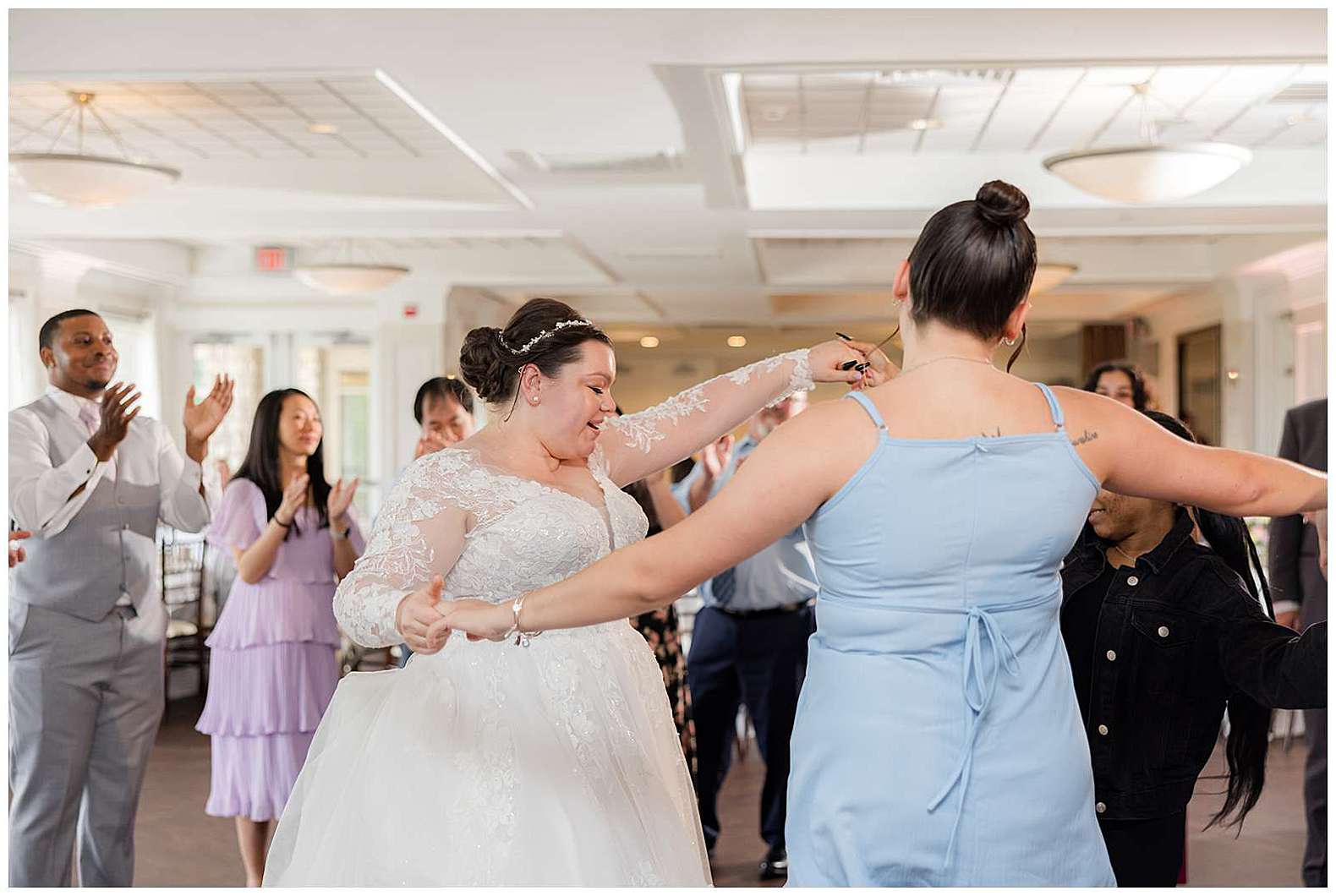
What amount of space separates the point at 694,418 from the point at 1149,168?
11.8 feet

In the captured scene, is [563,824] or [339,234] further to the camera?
[339,234]

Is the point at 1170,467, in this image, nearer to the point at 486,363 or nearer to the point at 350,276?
the point at 486,363

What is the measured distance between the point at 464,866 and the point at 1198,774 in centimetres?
120

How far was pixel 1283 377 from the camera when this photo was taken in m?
9.95

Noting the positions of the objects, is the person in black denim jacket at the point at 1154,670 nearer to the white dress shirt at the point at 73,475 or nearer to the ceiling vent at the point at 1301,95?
the white dress shirt at the point at 73,475

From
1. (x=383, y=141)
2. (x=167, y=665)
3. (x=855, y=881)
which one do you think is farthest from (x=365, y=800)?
(x=167, y=665)

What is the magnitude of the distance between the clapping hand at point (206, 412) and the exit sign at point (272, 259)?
7.21 m

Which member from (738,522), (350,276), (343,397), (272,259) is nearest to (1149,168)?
(738,522)

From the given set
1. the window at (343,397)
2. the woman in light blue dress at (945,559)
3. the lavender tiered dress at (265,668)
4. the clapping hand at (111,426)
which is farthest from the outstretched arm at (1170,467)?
the window at (343,397)

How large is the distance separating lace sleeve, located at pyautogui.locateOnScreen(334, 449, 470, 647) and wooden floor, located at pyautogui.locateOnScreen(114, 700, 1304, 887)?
248 centimetres

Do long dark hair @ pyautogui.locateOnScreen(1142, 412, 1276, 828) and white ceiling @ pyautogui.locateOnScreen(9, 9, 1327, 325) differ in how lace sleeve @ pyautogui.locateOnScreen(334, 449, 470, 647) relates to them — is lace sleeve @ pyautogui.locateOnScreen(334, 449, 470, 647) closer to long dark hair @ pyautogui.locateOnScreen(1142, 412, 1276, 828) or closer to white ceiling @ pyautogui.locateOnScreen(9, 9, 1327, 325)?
long dark hair @ pyautogui.locateOnScreen(1142, 412, 1276, 828)

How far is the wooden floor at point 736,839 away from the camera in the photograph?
439cm

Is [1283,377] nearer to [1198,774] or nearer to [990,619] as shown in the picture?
[1198,774]

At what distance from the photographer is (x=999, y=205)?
1.57 meters
